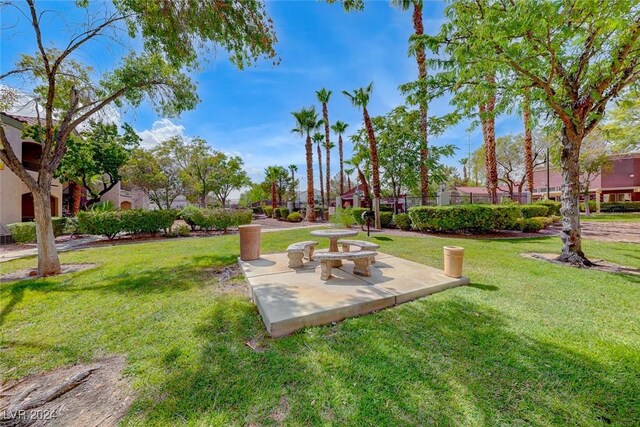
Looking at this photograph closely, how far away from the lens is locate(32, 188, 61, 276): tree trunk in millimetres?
5734

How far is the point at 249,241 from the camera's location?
596 cm

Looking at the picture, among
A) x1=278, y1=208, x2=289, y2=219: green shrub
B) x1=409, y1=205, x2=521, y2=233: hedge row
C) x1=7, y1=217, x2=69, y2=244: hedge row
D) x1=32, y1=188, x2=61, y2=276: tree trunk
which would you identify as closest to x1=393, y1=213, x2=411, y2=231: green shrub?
x1=409, y1=205, x2=521, y2=233: hedge row

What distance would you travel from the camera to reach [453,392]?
2.02m

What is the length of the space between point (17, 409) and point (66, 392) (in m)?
0.27

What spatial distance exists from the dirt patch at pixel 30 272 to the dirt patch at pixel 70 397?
16.9ft

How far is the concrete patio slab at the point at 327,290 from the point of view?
123 inches

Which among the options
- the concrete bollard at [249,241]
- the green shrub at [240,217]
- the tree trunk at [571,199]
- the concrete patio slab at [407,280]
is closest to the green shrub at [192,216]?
the green shrub at [240,217]

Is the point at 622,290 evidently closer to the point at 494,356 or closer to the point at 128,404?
the point at 494,356

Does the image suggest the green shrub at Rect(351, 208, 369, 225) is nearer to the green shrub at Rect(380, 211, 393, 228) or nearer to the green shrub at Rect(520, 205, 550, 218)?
the green shrub at Rect(380, 211, 393, 228)

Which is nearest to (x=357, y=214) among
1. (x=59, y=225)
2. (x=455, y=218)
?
(x=455, y=218)

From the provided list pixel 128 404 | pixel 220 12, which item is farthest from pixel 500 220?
pixel 128 404

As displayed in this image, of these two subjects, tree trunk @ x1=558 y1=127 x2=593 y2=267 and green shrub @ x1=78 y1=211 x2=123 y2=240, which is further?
green shrub @ x1=78 y1=211 x2=123 y2=240

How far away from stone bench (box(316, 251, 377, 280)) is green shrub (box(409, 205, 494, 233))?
25.0ft

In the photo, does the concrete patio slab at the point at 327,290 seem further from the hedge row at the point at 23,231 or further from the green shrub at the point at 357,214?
the hedge row at the point at 23,231
